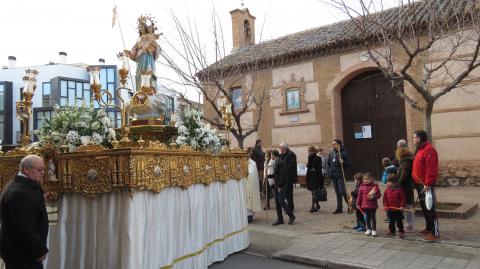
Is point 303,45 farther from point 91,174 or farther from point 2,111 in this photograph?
point 2,111

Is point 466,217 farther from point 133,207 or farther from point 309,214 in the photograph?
point 133,207

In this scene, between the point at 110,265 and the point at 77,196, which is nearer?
the point at 110,265

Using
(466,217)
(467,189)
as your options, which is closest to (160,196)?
(466,217)

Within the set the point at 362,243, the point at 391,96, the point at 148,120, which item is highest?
the point at 391,96

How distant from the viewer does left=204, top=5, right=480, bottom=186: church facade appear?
1516cm

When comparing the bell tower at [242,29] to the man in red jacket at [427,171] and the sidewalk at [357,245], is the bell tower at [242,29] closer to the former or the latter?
the sidewalk at [357,245]

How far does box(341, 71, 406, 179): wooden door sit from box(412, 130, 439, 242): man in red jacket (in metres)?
10.4

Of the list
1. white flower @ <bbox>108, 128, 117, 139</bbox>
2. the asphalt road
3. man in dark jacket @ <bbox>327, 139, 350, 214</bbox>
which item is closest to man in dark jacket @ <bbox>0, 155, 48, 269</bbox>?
white flower @ <bbox>108, 128, 117, 139</bbox>

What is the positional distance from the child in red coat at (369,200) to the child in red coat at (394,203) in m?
0.21

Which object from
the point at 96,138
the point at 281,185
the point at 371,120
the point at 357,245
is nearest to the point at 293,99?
the point at 371,120

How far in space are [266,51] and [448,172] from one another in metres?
10.4

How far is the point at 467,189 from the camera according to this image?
47.1 feet

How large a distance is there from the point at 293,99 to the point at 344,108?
2431 mm

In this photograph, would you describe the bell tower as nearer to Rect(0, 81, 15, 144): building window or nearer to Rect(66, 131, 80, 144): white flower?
Rect(66, 131, 80, 144): white flower
